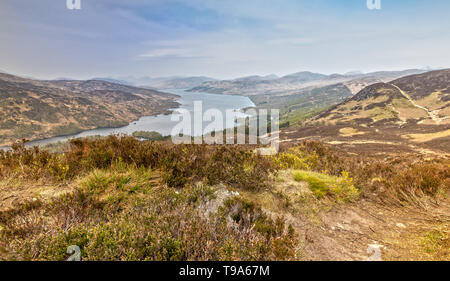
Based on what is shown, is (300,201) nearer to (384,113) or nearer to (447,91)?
(384,113)

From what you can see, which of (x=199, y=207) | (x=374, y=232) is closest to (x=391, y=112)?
(x=374, y=232)

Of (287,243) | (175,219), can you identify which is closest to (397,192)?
(287,243)

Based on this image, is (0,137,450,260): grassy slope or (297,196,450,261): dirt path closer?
(0,137,450,260): grassy slope

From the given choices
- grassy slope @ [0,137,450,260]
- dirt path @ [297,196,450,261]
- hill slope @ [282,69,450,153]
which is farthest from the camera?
hill slope @ [282,69,450,153]

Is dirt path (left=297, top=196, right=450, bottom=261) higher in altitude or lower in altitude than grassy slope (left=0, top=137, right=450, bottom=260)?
lower

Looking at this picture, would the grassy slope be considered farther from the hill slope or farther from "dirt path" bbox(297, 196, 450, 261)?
the hill slope

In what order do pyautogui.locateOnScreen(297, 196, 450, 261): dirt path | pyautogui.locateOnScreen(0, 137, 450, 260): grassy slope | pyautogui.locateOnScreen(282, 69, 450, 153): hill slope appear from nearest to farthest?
pyautogui.locateOnScreen(0, 137, 450, 260): grassy slope → pyautogui.locateOnScreen(297, 196, 450, 261): dirt path → pyautogui.locateOnScreen(282, 69, 450, 153): hill slope

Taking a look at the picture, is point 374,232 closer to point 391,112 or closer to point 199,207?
point 199,207

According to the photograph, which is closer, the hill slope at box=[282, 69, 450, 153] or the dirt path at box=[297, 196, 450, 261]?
the dirt path at box=[297, 196, 450, 261]

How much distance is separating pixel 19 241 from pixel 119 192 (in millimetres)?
Answer: 1461

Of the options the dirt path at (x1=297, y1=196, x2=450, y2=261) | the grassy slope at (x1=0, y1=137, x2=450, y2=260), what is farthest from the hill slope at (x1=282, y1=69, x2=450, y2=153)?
the grassy slope at (x1=0, y1=137, x2=450, y2=260)

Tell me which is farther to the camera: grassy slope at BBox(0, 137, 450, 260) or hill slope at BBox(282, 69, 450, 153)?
hill slope at BBox(282, 69, 450, 153)

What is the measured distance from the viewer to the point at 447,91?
10138 cm

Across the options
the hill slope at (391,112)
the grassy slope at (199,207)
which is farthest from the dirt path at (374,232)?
the hill slope at (391,112)
